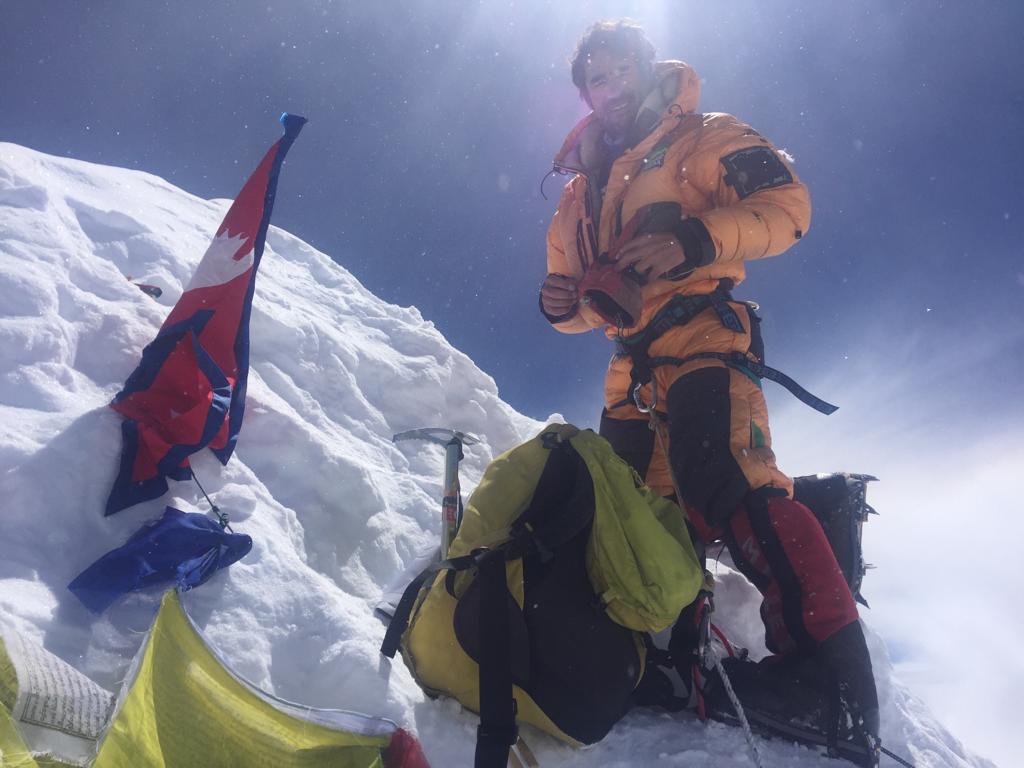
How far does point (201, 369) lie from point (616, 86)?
2948 mm

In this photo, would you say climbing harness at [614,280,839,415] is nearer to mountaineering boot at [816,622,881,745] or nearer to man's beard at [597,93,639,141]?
mountaineering boot at [816,622,881,745]

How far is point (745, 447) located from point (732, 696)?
1039mm

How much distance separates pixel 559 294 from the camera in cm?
355

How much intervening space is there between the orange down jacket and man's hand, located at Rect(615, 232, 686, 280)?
19 cm

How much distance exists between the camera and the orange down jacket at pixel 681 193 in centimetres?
310

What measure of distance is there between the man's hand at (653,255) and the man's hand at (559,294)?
431 millimetres

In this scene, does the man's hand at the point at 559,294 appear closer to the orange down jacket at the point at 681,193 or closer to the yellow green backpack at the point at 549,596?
the orange down jacket at the point at 681,193

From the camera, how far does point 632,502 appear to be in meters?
2.40

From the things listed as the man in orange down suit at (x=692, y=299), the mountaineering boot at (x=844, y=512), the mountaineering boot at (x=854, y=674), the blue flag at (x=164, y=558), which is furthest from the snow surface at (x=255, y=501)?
the man in orange down suit at (x=692, y=299)

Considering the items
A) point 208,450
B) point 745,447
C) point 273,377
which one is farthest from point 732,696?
point 273,377

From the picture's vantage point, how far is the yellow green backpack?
2084mm

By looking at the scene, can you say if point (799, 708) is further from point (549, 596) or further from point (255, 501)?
point (255, 501)

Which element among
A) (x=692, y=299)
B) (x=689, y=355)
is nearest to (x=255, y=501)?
(x=689, y=355)

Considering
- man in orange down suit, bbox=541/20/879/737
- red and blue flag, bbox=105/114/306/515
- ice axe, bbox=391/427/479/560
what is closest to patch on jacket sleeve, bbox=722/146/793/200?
man in orange down suit, bbox=541/20/879/737
